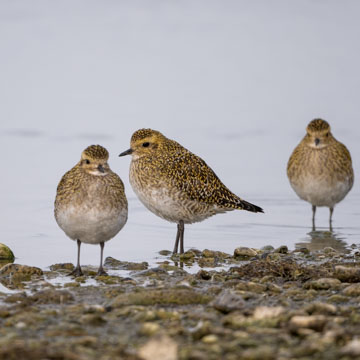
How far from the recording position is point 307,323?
20.4ft

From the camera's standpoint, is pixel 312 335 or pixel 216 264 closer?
pixel 312 335

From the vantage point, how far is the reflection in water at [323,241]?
41.9 feet

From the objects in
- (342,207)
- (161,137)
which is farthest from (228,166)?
(161,137)

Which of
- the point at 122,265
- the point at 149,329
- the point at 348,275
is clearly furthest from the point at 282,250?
the point at 149,329

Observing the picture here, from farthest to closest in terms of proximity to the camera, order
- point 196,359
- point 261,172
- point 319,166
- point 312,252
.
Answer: point 261,172
point 319,166
point 312,252
point 196,359

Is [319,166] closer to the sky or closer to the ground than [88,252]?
closer to the sky

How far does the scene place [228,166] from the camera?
19.2 meters

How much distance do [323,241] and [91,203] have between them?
501 cm

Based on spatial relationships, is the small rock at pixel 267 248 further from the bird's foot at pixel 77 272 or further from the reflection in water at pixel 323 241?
the bird's foot at pixel 77 272

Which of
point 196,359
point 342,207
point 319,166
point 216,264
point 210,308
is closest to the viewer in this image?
point 196,359

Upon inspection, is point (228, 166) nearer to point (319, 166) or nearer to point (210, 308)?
point (319, 166)

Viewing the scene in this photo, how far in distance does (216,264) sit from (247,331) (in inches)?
178

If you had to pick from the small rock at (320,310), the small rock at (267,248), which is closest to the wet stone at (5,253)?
the small rock at (267,248)

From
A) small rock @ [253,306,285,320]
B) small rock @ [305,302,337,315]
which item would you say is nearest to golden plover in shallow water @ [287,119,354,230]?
small rock @ [305,302,337,315]
